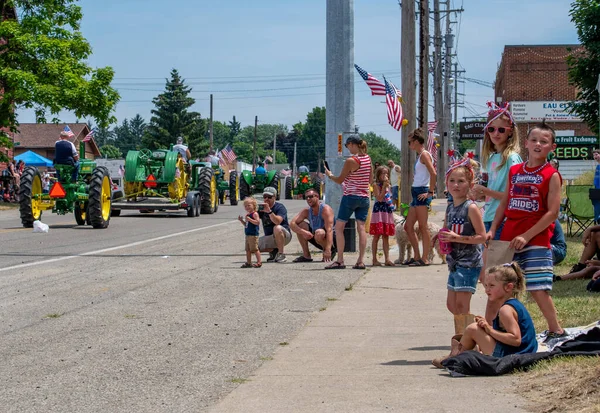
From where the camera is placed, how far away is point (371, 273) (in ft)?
43.1

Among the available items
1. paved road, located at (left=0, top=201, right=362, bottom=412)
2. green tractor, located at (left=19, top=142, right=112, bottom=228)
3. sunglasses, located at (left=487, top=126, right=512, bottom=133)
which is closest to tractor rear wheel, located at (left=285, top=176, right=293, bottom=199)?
green tractor, located at (left=19, top=142, right=112, bottom=228)

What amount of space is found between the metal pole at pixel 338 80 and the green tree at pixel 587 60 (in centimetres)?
1575

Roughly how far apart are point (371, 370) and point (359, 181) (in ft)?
23.0

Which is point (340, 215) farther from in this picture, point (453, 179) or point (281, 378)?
point (281, 378)

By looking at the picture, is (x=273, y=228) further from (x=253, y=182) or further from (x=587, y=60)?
(x=253, y=182)

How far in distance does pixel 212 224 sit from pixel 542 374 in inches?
738

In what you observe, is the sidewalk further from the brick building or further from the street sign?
the street sign

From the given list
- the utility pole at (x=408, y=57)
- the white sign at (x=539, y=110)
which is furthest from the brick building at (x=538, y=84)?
the utility pole at (x=408, y=57)

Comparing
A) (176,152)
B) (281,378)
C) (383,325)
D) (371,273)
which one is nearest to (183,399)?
(281,378)

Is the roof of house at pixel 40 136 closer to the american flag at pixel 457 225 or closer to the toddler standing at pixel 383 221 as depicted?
the toddler standing at pixel 383 221

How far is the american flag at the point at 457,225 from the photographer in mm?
7230

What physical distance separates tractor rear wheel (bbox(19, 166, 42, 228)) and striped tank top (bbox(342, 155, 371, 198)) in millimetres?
9790

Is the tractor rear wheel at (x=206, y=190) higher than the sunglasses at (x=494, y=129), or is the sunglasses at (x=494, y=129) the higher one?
the sunglasses at (x=494, y=129)

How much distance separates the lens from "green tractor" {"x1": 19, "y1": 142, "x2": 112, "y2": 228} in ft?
68.9
